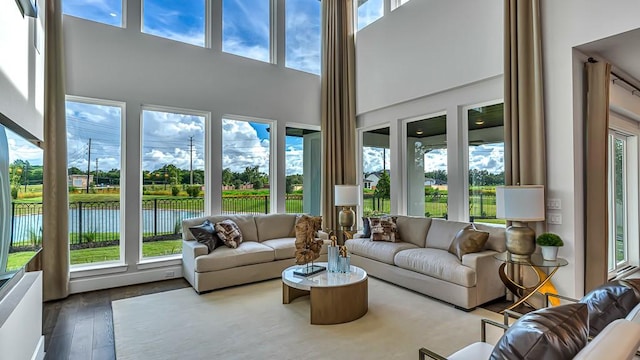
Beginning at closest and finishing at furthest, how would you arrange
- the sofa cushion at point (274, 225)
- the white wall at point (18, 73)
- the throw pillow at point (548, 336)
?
the throw pillow at point (548, 336) < the white wall at point (18, 73) < the sofa cushion at point (274, 225)

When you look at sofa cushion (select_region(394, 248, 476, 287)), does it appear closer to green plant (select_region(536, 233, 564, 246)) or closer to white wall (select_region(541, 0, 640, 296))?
green plant (select_region(536, 233, 564, 246))

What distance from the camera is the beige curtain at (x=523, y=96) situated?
3.56 meters

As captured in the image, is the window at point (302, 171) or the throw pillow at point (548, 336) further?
the window at point (302, 171)

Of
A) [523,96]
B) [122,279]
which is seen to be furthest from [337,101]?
[122,279]

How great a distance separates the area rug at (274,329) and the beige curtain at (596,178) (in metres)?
1.20

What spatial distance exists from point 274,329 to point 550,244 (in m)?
2.79

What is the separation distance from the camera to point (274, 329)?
9.95 feet

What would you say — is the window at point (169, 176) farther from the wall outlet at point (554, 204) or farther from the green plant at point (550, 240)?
the wall outlet at point (554, 204)

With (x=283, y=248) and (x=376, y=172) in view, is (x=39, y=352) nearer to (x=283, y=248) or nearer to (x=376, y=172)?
(x=283, y=248)

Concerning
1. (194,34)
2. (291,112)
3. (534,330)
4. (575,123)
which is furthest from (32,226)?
(575,123)

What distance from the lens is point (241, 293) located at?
407cm

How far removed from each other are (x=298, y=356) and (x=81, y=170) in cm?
399

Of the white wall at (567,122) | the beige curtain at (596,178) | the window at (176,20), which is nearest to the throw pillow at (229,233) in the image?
the window at (176,20)

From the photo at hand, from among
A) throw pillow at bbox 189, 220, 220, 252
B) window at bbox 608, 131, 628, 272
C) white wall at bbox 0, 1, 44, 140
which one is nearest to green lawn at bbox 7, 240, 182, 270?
throw pillow at bbox 189, 220, 220, 252
